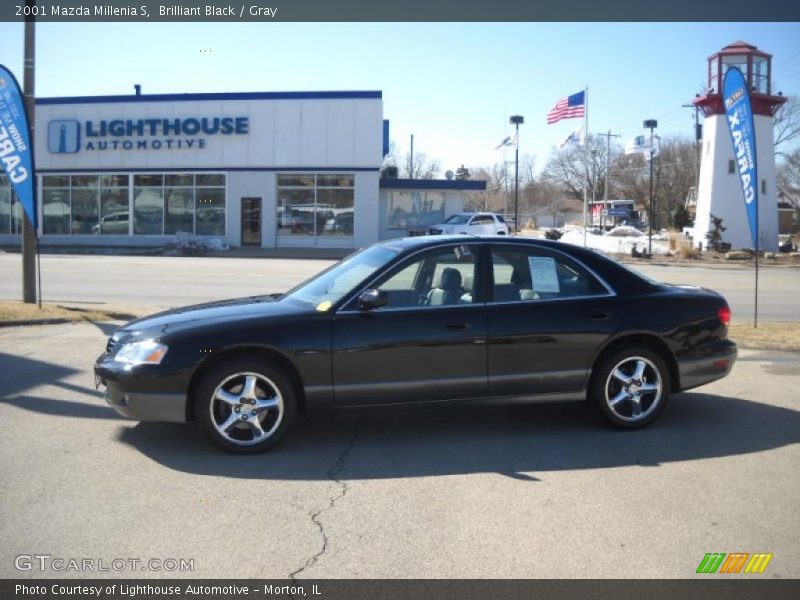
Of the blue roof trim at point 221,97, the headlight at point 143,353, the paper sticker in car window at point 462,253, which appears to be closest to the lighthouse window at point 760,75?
the blue roof trim at point 221,97

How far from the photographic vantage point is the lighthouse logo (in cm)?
3928

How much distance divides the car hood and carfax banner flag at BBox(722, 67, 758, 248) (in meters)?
8.54

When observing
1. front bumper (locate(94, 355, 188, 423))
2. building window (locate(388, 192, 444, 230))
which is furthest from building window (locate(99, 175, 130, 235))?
front bumper (locate(94, 355, 188, 423))

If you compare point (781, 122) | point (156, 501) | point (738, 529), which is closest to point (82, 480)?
point (156, 501)

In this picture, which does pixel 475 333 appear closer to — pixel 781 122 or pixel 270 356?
pixel 270 356

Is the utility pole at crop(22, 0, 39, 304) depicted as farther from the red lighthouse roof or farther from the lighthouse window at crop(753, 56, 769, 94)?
the lighthouse window at crop(753, 56, 769, 94)

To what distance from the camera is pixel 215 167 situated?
38594mm

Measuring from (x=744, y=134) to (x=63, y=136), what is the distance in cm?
3562

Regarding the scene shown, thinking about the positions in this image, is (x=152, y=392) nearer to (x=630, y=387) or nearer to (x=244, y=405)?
(x=244, y=405)

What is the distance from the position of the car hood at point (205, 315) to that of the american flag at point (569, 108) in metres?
31.9

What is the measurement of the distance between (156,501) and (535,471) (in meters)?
2.47

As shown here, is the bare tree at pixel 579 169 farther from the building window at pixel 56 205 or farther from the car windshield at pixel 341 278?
the car windshield at pixel 341 278

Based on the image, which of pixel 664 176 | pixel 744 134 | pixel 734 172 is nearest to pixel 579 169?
pixel 664 176

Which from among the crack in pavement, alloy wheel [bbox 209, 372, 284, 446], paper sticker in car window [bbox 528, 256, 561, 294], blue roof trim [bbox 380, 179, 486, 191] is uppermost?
blue roof trim [bbox 380, 179, 486, 191]
